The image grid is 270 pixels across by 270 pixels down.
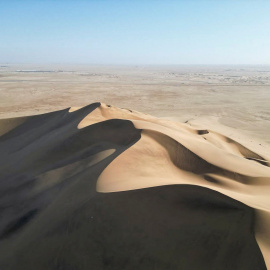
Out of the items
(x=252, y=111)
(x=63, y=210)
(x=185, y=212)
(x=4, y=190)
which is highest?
(x=185, y=212)

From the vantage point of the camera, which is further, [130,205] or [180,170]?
[180,170]

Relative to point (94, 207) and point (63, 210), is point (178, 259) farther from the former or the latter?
point (63, 210)

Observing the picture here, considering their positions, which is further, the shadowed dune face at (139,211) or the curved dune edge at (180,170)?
the curved dune edge at (180,170)

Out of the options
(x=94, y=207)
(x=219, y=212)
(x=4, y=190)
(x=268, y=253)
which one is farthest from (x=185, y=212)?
(x=4, y=190)

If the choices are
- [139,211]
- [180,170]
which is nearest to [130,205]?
[139,211]

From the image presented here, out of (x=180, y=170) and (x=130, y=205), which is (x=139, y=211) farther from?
(x=180, y=170)

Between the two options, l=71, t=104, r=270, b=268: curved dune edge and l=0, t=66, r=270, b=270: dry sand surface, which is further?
l=71, t=104, r=270, b=268: curved dune edge

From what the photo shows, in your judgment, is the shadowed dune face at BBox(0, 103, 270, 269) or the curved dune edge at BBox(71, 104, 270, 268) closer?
the shadowed dune face at BBox(0, 103, 270, 269)

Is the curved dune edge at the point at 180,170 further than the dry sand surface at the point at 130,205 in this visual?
Yes
